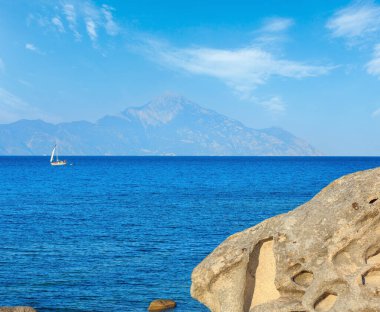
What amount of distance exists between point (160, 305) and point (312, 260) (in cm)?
1648

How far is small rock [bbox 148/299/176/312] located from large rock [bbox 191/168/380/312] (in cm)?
1379

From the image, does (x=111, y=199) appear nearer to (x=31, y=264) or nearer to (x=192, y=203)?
(x=192, y=203)

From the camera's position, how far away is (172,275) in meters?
32.1

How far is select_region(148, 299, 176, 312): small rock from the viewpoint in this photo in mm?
25786

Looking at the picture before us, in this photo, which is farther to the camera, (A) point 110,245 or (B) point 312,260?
(A) point 110,245

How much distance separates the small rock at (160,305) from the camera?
84.6 ft

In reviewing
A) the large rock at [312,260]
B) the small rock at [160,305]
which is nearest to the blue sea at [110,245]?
the small rock at [160,305]

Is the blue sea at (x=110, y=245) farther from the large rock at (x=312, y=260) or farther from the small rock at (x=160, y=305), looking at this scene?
the large rock at (x=312, y=260)

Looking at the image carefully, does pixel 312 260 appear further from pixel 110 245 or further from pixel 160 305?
pixel 110 245

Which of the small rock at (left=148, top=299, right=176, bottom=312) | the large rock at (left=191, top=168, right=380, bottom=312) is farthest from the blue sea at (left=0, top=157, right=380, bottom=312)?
the large rock at (left=191, top=168, right=380, bottom=312)

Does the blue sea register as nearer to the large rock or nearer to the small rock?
the small rock

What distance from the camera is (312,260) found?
10.9 metres

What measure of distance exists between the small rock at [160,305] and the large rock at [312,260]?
13.8 metres

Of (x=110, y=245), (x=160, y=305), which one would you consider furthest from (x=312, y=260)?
(x=110, y=245)
